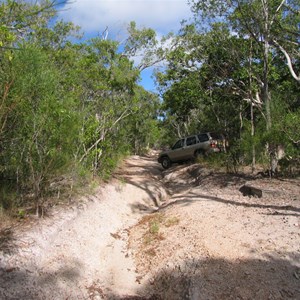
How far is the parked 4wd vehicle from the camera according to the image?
1601 centimetres

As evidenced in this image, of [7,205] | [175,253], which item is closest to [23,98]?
[7,205]

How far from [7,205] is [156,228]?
10.5 feet

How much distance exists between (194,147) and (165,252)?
11.3m

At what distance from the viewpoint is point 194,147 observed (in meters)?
17.2

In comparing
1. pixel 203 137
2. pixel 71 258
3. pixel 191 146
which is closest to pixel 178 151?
pixel 191 146

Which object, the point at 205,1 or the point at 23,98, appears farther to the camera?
the point at 205,1

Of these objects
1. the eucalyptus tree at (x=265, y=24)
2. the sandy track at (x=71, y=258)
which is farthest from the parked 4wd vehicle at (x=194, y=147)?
the sandy track at (x=71, y=258)

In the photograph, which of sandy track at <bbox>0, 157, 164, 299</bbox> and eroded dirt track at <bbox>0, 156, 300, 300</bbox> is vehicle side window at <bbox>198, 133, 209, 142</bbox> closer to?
eroded dirt track at <bbox>0, 156, 300, 300</bbox>

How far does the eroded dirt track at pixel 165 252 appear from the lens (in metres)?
4.93

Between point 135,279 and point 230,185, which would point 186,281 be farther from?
point 230,185

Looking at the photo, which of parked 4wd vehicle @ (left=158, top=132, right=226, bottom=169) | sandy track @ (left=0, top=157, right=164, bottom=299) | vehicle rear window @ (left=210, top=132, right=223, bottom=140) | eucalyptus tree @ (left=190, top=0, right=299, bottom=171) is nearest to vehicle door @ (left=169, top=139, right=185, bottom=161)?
parked 4wd vehicle @ (left=158, top=132, right=226, bottom=169)

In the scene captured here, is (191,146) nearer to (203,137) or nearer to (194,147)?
(194,147)

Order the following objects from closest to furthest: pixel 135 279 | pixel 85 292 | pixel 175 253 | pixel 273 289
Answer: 1. pixel 273 289
2. pixel 85 292
3. pixel 135 279
4. pixel 175 253

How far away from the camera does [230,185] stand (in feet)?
32.9
